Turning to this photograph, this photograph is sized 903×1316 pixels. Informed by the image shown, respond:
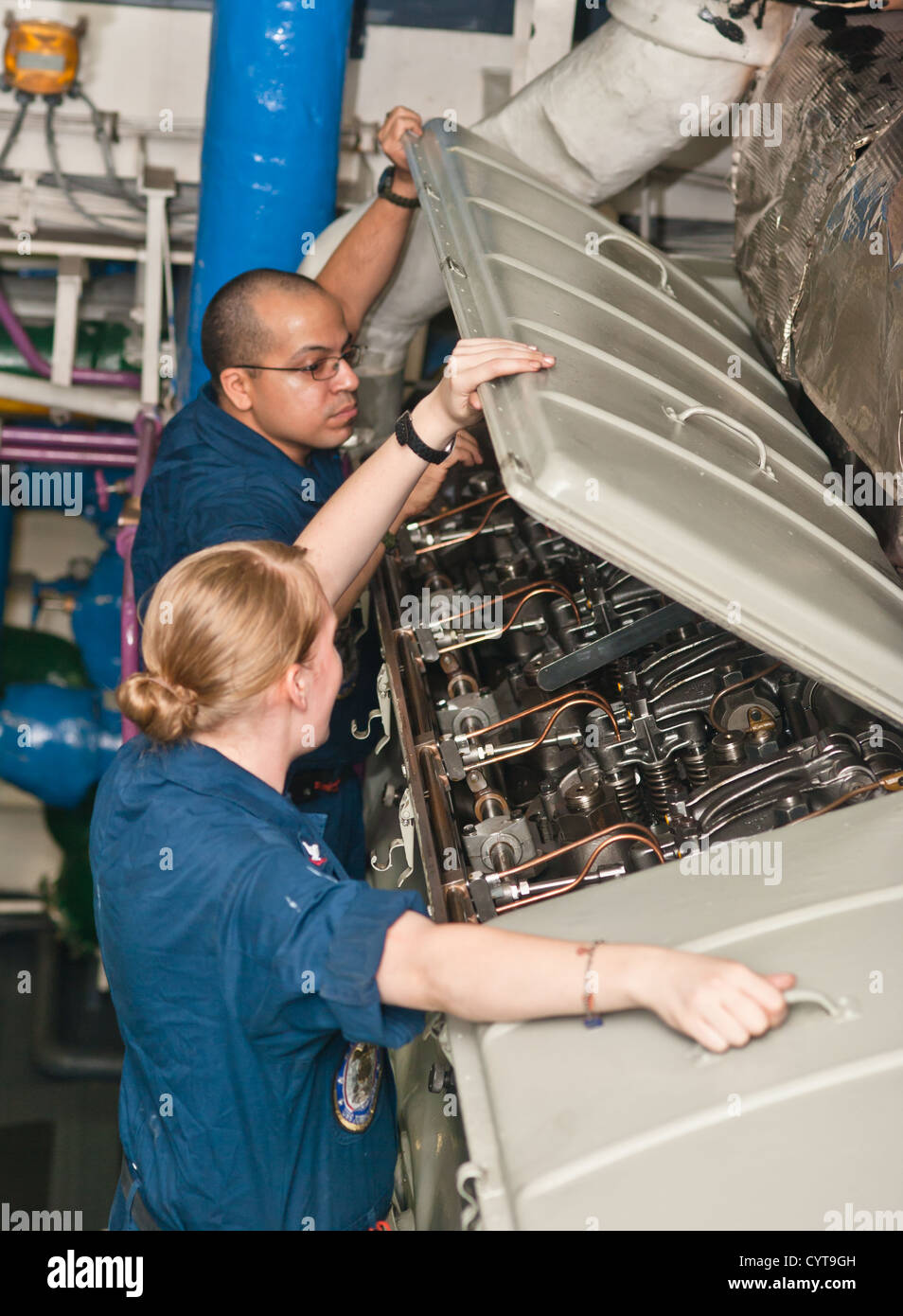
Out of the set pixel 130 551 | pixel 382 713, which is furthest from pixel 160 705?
pixel 130 551

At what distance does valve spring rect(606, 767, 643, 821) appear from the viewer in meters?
1.99

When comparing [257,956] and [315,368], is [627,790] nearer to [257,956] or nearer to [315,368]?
[257,956]

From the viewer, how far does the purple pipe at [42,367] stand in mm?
3877

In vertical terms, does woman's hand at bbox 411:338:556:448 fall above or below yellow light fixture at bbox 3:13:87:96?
below

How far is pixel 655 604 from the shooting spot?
233 centimetres

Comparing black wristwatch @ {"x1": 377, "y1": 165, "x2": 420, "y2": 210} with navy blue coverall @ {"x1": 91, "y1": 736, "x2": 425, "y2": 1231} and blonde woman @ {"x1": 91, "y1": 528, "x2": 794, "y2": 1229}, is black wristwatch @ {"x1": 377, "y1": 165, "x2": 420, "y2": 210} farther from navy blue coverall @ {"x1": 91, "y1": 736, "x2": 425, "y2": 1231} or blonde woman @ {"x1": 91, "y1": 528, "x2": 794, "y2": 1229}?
navy blue coverall @ {"x1": 91, "y1": 736, "x2": 425, "y2": 1231}

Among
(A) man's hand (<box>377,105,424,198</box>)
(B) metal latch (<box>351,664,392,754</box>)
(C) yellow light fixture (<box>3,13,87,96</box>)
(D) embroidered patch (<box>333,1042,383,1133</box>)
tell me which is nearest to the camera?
(D) embroidered patch (<box>333,1042,383,1133</box>)

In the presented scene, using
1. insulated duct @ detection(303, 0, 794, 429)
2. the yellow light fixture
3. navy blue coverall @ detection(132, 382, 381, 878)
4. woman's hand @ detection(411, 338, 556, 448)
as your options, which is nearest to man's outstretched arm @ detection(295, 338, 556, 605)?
woman's hand @ detection(411, 338, 556, 448)

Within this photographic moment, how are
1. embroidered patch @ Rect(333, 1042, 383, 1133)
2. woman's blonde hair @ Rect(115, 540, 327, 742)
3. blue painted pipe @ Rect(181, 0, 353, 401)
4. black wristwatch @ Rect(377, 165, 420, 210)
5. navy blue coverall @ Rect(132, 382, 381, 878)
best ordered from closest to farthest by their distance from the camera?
woman's blonde hair @ Rect(115, 540, 327, 742)
embroidered patch @ Rect(333, 1042, 383, 1133)
navy blue coverall @ Rect(132, 382, 381, 878)
black wristwatch @ Rect(377, 165, 420, 210)
blue painted pipe @ Rect(181, 0, 353, 401)

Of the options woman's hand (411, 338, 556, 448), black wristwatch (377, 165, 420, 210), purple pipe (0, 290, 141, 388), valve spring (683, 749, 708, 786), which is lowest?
valve spring (683, 749, 708, 786)

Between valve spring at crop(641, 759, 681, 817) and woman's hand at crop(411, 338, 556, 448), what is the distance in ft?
2.01

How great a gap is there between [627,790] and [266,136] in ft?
6.58
